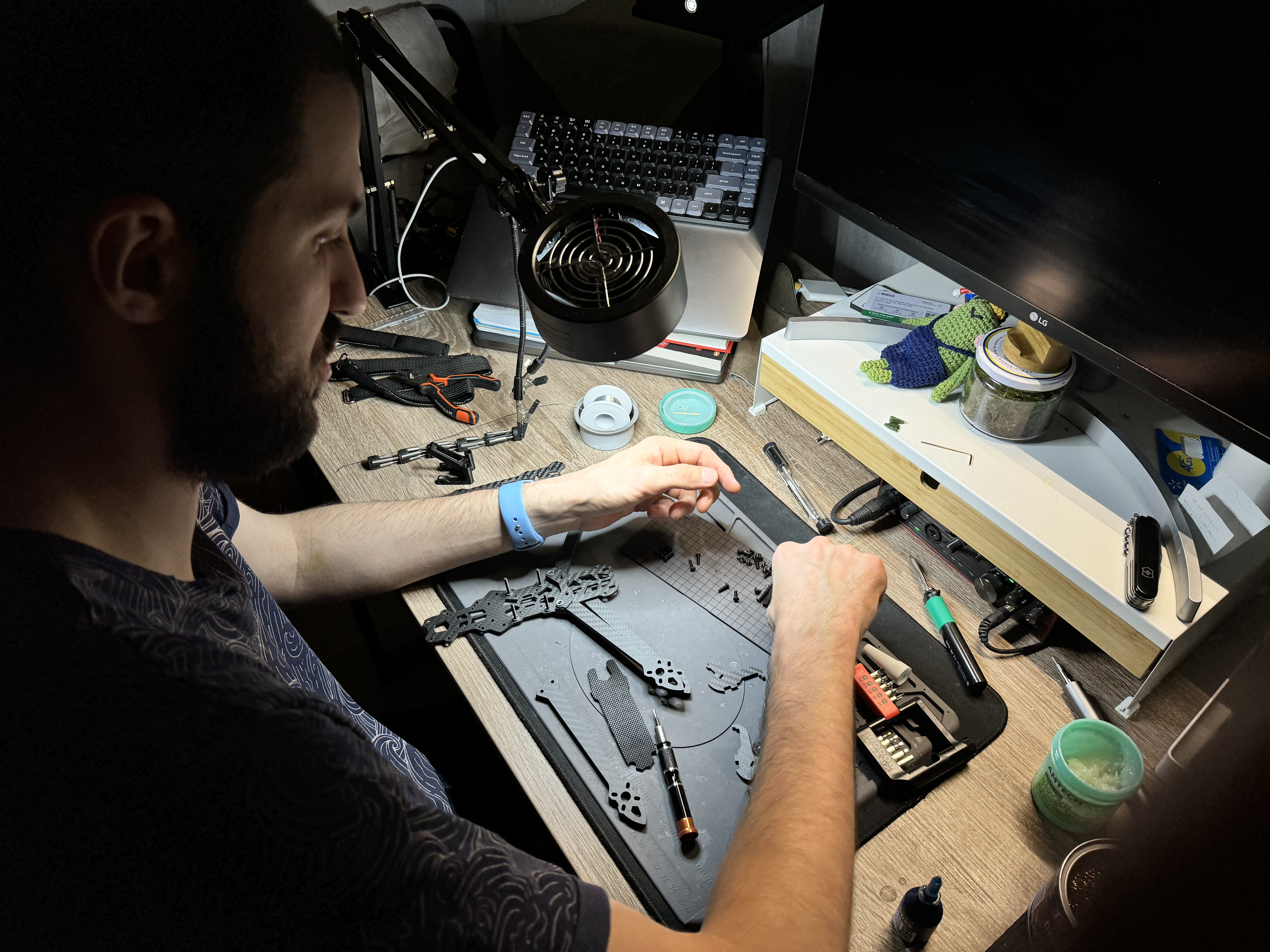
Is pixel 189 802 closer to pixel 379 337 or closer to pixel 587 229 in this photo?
pixel 587 229

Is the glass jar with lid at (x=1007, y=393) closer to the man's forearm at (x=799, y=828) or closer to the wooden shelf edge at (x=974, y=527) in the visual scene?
the wooden shelf edge at (x=974, y=527)

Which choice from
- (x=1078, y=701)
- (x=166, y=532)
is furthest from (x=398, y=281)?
(x=1078, y=701)

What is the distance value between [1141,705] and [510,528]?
2.34 ft

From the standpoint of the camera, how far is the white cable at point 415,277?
1.34 metres

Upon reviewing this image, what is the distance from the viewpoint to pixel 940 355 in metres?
1.02

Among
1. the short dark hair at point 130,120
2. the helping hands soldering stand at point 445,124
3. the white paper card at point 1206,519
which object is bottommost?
the white paper card at point 1206,519

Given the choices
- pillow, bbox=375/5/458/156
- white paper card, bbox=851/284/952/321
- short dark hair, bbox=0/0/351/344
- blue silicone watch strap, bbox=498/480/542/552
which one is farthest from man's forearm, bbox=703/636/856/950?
pillow, bbox=375/5/458/156

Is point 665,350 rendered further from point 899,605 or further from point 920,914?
point 920,914

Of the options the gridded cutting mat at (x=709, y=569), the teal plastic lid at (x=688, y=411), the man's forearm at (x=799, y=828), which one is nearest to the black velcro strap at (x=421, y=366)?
the teal plastic lid at (x=688, y=411)

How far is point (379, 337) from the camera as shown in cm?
126

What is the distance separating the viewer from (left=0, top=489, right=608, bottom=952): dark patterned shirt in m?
0.49

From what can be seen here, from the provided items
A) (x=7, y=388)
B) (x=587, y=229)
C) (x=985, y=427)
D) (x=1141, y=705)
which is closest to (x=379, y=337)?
(x=587, y=229)

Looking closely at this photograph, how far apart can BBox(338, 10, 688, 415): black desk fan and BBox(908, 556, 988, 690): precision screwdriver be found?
1.44ft

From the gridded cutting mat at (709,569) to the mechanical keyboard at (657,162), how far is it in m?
0.52
